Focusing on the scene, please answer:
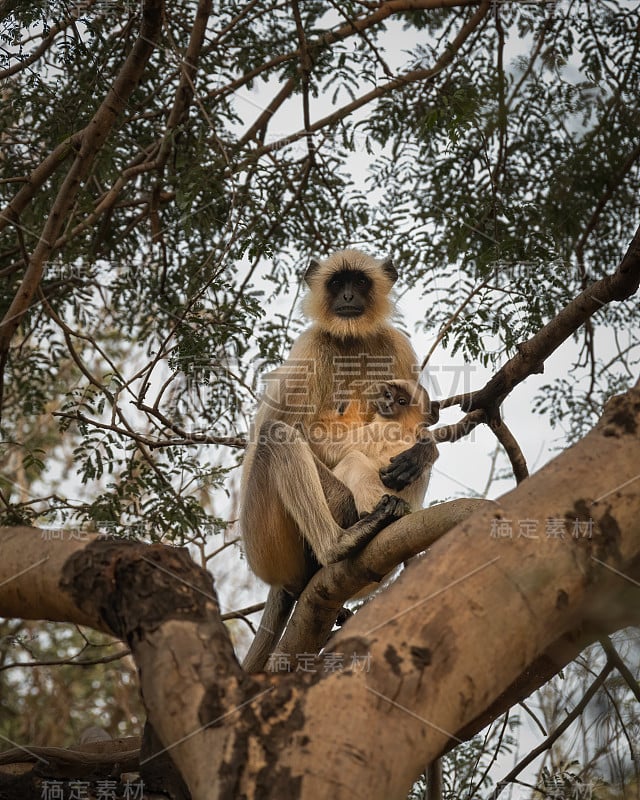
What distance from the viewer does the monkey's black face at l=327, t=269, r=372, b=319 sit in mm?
4672

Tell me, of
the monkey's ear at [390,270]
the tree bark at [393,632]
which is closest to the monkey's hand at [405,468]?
the monkey's ear at [390,270]

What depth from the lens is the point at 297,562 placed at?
4195 mm

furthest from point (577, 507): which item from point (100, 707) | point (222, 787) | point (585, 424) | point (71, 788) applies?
point (100, 707)

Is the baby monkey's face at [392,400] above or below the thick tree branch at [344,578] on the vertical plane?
above

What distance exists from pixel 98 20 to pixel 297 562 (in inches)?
139

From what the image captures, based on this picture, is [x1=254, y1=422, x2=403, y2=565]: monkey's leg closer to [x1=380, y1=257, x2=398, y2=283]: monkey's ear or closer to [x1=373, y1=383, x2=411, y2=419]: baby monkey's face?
[x1=373, y1=383, x2=411, y2=419]: baby monkey's face

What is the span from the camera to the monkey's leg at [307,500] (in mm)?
3750

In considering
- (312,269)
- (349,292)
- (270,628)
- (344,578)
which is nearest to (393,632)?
(344,578)

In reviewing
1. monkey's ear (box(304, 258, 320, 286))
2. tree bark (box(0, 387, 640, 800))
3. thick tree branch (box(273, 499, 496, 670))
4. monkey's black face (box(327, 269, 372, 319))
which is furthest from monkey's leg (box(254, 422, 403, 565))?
tree bark (box(0, 387, 640, 800))

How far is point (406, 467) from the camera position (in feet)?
13.1

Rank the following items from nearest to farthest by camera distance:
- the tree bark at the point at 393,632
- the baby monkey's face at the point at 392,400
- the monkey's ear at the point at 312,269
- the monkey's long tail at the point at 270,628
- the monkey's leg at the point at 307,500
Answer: the tree bark at the point at 393,632 < the monkey's leg at the point at 307,500 < the monkey's long tail at the point at 270,628 < the baby monkey's face at the point at 392,400 < the monkey's ear at the point at 312,269

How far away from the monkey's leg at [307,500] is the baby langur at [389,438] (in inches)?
9.0

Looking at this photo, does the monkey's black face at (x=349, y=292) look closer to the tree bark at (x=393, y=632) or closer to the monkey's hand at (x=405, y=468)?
the monkey's hand at (x=405, y=468)

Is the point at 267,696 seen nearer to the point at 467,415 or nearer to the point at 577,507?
the point at 577,507
